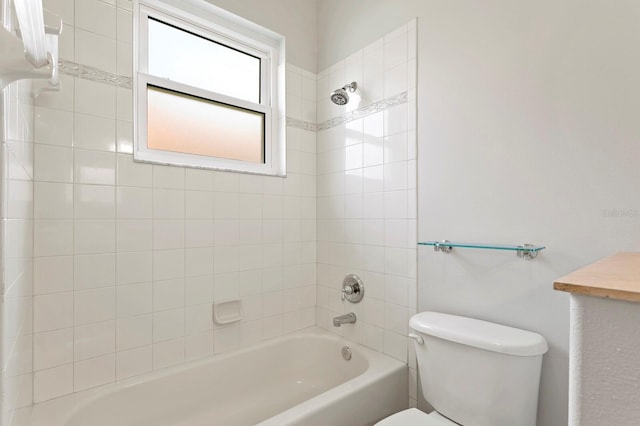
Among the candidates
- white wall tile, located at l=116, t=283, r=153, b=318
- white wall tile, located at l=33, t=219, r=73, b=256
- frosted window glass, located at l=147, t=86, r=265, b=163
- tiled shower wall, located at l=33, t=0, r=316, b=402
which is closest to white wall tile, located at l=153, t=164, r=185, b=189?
tiled shower wall, located at l=33, t=0, r=316, b=402

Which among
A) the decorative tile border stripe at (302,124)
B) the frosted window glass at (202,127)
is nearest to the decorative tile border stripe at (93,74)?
the frosted window glass at (202,127)

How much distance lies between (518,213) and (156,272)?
1.72 metres

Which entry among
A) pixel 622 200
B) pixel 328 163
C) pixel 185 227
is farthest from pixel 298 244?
pixel 622 200

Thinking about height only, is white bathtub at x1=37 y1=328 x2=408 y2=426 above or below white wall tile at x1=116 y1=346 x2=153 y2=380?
below

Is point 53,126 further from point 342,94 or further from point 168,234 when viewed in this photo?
point 342,94

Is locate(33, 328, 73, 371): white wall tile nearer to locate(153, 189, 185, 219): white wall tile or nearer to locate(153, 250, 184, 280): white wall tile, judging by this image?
locate(153, 250, 184, 280): white wall tile

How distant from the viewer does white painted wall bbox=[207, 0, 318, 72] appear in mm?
1961

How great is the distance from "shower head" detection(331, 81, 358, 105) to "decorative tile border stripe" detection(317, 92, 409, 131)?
4.1 inches

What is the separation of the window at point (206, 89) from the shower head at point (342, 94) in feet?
1.33

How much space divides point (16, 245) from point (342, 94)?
1.62 m

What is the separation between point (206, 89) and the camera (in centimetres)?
191

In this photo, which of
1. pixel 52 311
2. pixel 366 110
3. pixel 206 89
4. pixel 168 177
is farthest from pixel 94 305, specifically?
pixel 366 110

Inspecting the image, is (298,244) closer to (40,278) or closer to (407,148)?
(407,148)

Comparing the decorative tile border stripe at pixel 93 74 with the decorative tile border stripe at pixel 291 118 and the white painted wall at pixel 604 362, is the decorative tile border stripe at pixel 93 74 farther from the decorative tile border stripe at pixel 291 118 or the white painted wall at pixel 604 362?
the white painted wall at pixel 604 362
